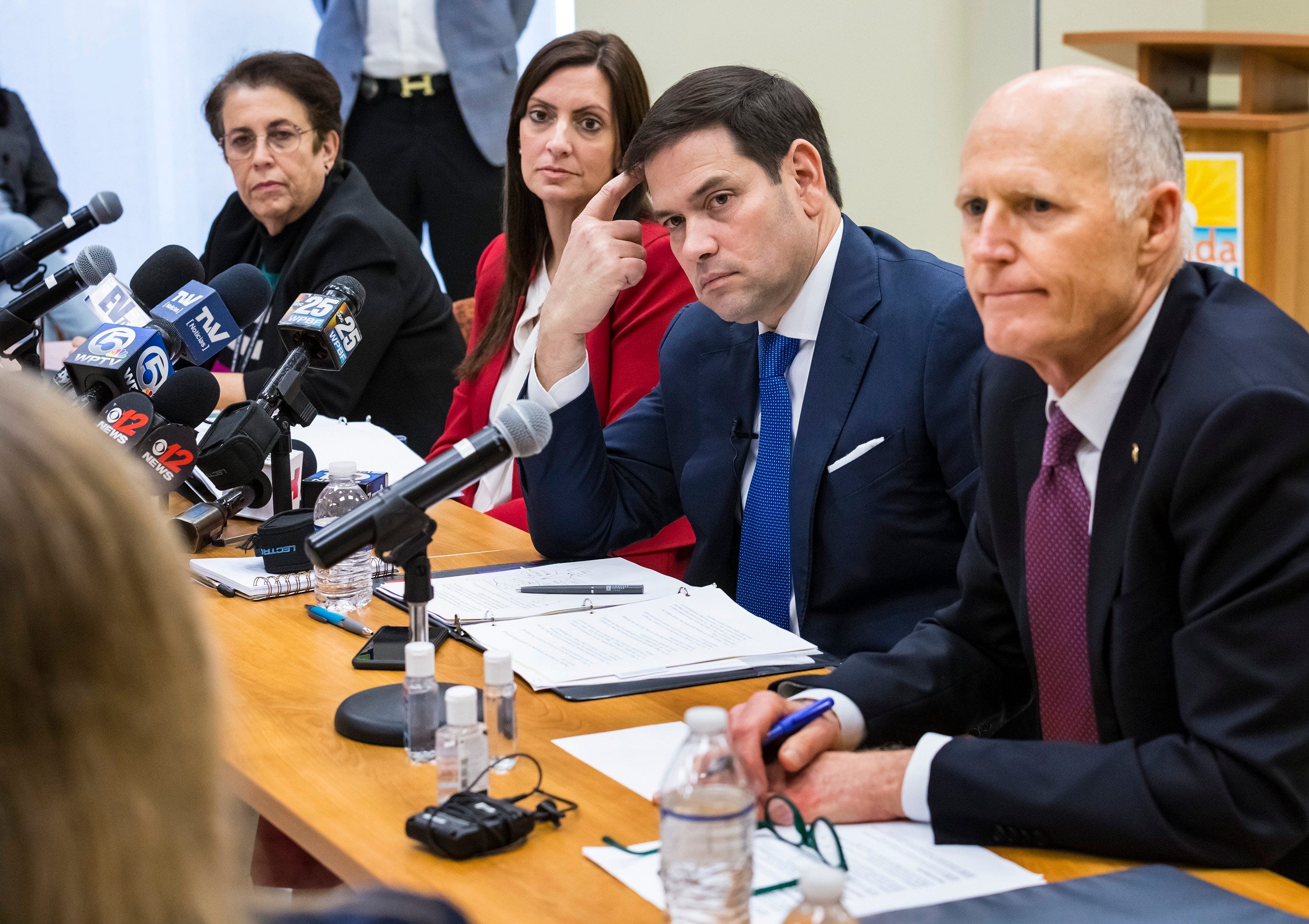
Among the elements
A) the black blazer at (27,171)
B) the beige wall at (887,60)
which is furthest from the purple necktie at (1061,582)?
the black blazer at (27,171)

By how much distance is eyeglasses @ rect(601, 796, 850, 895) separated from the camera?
1.18 m

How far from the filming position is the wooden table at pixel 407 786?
1125 millimetres

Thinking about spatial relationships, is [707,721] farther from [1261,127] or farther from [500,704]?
[1261,127]

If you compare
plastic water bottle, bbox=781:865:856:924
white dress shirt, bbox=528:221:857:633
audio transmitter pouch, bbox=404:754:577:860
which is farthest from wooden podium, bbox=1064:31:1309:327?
plastic water bottle, bbox=781:865:856:924

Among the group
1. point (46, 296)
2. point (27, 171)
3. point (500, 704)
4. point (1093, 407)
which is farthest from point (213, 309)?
point (27, 171)

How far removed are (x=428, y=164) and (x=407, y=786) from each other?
3596mm

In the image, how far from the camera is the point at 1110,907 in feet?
3.56

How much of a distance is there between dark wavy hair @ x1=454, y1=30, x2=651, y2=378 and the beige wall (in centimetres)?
238

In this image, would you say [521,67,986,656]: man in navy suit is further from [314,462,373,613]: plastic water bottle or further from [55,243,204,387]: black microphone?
[55,243,204,387]: black microphone

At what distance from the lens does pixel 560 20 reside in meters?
5.57

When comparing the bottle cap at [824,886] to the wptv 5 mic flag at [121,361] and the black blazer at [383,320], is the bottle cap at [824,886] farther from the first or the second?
the black blazer at [383,320]

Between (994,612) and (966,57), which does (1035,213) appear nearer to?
(994,612)

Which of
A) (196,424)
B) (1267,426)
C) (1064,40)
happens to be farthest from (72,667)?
(1064,40)

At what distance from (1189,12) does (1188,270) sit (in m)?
5.66
